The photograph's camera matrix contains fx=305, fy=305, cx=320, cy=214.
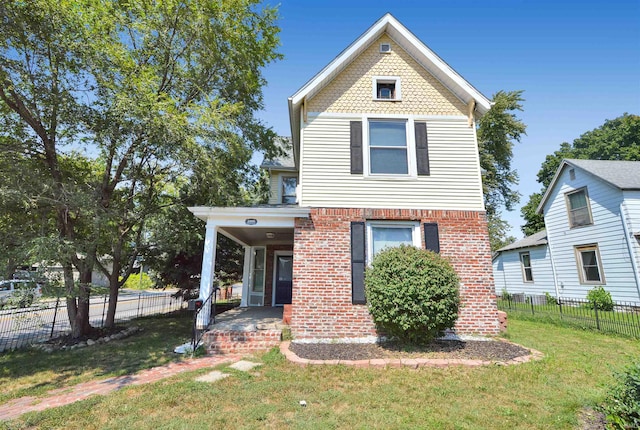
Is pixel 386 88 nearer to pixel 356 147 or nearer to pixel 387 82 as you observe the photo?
pixel 387 82

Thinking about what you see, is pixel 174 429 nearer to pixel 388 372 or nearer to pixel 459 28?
pixel 388 372

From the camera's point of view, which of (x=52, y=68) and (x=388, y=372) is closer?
(x=388, y=372)

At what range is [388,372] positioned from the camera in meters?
5.16

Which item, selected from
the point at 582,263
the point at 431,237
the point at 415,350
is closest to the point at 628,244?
the point at 582,263

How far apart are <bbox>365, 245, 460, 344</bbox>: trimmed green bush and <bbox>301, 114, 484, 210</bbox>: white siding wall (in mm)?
1801

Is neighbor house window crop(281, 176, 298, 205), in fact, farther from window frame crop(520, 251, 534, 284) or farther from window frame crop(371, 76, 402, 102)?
window frame crop(520, 251, 534, 284)

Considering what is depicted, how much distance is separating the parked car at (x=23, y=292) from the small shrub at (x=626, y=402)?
937cm

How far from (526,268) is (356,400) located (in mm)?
17752

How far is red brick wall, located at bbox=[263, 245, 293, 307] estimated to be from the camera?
1214cm

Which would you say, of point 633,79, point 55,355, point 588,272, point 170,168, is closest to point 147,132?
point 170,168

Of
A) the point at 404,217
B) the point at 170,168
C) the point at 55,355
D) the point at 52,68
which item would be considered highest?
the point at 52,68

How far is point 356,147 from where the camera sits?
26.5 feet

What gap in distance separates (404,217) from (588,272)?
37.5ft

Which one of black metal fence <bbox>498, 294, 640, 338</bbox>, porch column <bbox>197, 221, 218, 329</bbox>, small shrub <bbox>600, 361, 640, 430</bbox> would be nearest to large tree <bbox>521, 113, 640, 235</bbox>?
black metal fence <bbox>498, 294, 640, 338</bbox>
